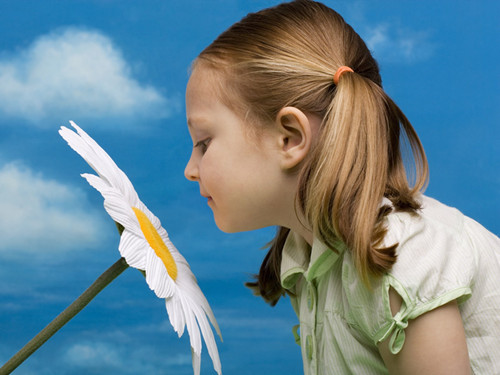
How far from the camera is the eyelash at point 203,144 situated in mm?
1086

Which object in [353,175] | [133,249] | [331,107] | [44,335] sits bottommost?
[44,335]

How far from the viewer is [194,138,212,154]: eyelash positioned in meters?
1.09

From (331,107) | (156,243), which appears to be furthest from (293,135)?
(156,243)

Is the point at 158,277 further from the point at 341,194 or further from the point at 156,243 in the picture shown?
the point at 341,194

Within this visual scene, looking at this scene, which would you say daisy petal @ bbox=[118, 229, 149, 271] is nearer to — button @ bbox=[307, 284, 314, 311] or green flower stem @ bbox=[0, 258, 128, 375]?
green flower stem @ bbox=[0, 258, 128, 375]

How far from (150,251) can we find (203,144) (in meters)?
0.22

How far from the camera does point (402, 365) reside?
3.07ft

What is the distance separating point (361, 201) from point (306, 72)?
223mm

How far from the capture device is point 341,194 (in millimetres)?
989

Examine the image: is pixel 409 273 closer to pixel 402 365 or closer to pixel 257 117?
pixel 402 365

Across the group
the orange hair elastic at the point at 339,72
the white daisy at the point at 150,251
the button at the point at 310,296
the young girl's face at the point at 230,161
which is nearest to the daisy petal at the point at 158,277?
the white daisy at the point at 150,251

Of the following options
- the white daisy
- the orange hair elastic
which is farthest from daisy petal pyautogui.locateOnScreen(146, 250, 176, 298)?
the orange hair elastic

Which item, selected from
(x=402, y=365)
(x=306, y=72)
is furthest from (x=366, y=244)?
(x=306, y=72)

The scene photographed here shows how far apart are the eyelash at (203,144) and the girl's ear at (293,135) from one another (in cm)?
12
